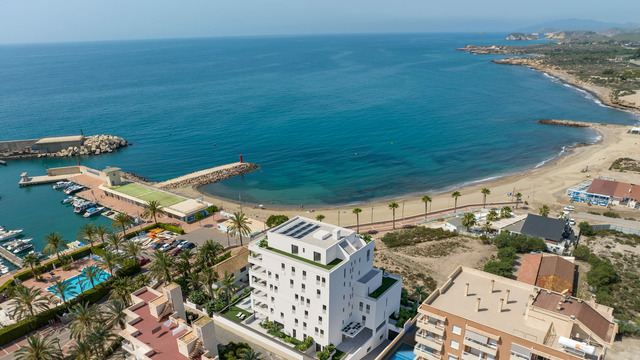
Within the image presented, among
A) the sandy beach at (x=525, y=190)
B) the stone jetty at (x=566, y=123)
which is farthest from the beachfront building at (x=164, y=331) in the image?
the stone jetty at (x=566, y=123)

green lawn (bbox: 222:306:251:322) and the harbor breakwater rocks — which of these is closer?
green lawn (bbox: 222:306:251:322)

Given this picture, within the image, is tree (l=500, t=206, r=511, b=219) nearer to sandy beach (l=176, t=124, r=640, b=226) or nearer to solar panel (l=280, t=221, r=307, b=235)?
sandy beach (l=176, t=124, r=640, b=226)

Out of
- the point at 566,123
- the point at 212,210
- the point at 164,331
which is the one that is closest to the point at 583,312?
the point at 164,331

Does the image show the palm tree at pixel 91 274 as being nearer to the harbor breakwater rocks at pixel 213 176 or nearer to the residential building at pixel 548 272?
the harbor breakwater rocks at pixel 213 176

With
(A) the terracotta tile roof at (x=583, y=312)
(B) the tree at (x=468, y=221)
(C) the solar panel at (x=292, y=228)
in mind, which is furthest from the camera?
(B) the tree at (x=468, y=221)

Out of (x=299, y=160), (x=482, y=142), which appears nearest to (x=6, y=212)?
(x=299, y=160)

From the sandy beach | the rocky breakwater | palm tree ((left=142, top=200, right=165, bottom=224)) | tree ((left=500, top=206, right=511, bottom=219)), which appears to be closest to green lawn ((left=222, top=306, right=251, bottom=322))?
palm tree ((left=142, top=200, right=165, bottom=224))
